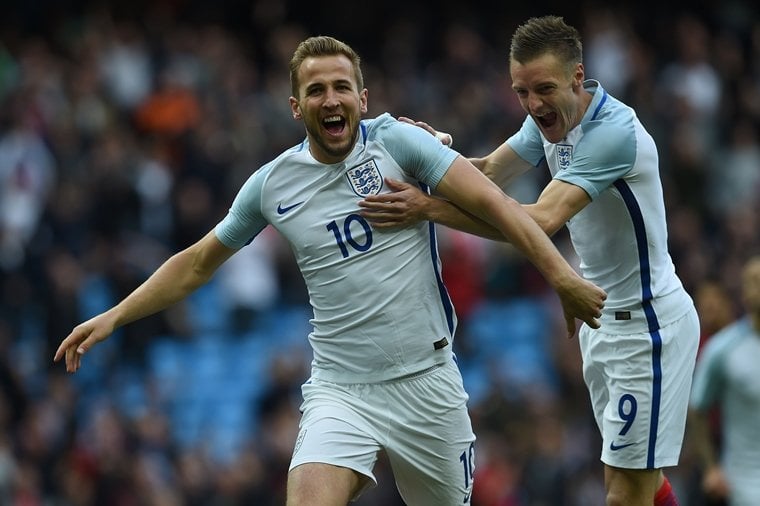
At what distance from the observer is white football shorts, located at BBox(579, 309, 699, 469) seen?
7.80m

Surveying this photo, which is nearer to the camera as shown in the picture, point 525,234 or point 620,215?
point 525,234

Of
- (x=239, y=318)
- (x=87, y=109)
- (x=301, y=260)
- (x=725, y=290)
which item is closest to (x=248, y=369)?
(x=239, y=318)

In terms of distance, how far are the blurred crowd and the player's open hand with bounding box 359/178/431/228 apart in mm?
6188

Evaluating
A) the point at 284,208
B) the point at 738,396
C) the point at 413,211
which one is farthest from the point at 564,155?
the point at 738,396

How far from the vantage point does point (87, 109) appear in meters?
18.3

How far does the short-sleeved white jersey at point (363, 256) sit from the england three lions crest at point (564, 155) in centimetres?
68

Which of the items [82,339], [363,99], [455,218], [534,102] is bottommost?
[82,339]

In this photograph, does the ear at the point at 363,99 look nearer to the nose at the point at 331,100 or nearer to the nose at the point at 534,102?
the nose at the point at 331,100

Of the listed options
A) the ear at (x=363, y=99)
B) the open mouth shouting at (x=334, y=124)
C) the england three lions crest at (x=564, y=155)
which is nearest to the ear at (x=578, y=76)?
the england three lions crest at (x=564, y=155)

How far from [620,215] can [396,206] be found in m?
1.12

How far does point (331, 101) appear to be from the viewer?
7.39 m

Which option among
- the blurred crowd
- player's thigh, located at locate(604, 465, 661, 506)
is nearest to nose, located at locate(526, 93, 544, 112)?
player's thigh, located at locate(604, 465, 661, 506)

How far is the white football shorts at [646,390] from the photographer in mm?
7797

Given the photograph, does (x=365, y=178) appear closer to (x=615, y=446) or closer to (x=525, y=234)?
(x=525, y=234)
